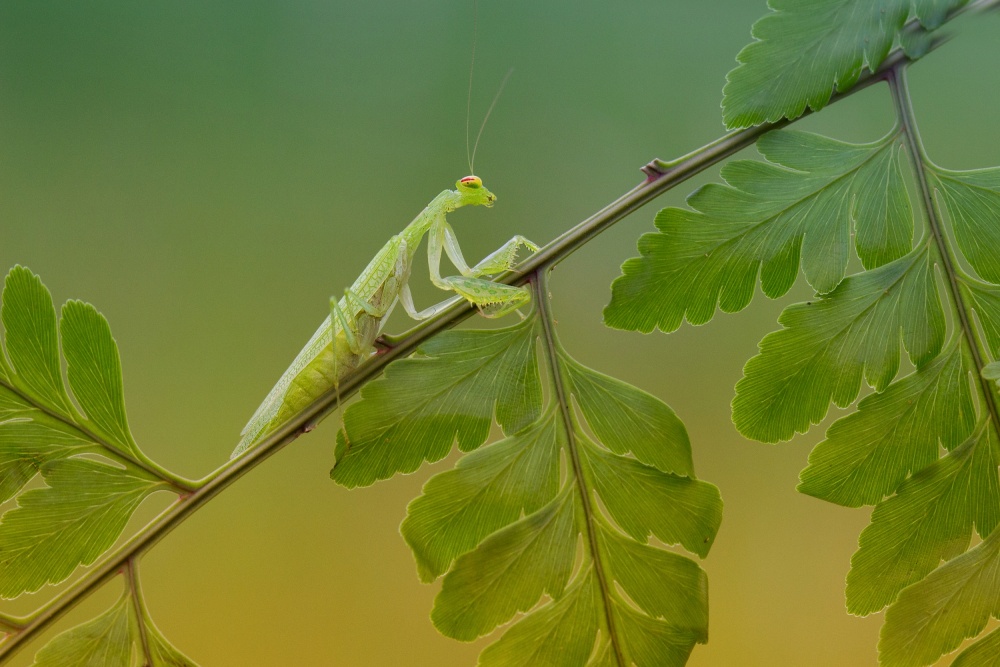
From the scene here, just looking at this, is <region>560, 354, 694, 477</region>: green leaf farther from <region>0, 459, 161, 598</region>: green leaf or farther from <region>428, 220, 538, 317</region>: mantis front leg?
<region>0, 459, 161, 598</region>: green leaf

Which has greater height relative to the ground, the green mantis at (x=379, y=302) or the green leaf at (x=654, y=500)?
the green mantis at (x=379, y=302)

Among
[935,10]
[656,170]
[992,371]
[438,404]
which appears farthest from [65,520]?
[935,10]

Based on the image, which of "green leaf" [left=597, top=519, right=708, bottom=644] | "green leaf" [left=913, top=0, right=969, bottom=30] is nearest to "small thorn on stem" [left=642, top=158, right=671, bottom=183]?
"green leaf" [left=913, top=0, right=969, bottom=30]

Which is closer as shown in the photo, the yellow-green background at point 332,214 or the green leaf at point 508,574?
the green leaf at point 508,574

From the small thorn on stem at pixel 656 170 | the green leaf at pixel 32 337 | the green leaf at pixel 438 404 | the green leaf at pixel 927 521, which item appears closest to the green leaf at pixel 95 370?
the green leaf at pixel 32 337

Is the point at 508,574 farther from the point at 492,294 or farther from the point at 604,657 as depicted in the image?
the point at 492,294

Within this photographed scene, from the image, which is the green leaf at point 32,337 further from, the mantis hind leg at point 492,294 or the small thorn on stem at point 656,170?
the small thorn on stem at point 656,170
